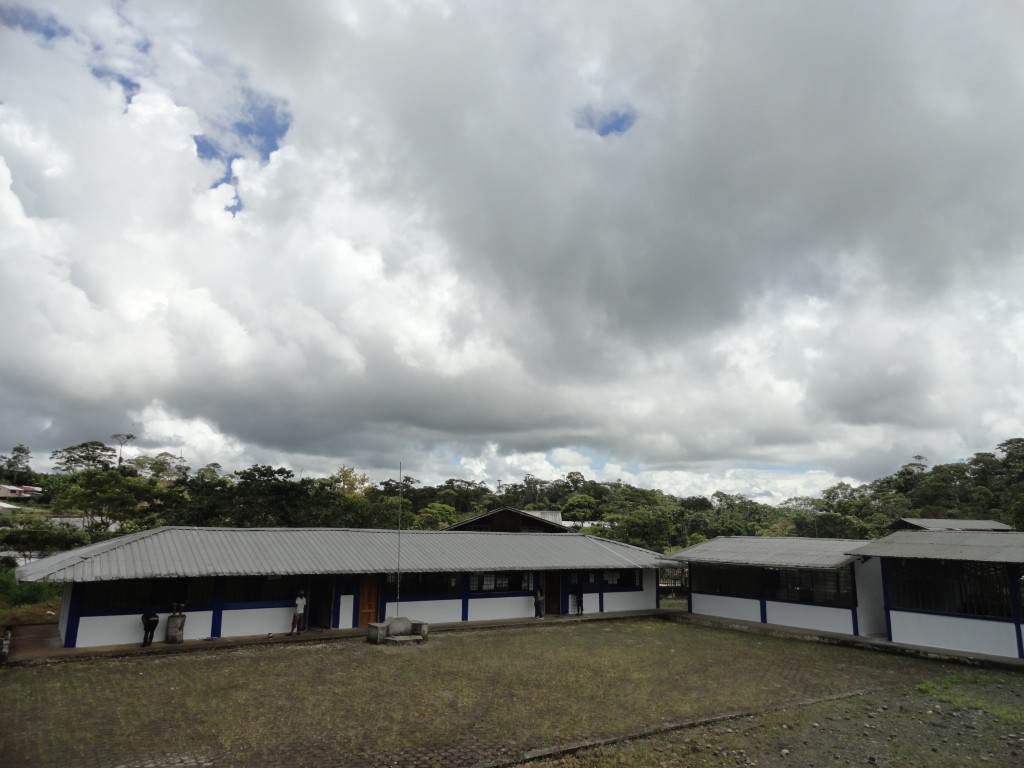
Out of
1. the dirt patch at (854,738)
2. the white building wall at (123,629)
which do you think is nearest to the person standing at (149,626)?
the white building wall at (123,629)

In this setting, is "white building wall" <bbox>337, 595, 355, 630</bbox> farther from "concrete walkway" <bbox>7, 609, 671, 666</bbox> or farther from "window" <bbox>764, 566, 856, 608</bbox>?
"window" <bbox>764, 566, 856, 608</bbox>

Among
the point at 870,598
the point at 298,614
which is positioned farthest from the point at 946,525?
the point at 298,614

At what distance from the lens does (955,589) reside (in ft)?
56.4

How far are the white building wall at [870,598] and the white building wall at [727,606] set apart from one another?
12.0 feet

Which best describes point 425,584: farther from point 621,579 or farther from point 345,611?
point 621,579

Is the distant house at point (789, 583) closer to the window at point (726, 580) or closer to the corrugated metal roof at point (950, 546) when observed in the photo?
the window at point (726, 580)

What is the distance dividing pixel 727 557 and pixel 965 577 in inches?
304

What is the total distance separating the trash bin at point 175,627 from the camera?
674 inches

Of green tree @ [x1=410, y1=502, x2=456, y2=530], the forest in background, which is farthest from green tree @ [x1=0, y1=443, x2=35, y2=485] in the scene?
green tree @ [x1=410, y1=502, x2=456, y2=530]

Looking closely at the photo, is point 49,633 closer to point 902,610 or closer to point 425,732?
point 425,732

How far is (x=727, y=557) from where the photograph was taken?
23312 millimetres

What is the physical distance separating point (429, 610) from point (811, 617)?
12.8 metres

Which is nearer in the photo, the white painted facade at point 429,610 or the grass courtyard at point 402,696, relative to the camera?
the grass courtyard at point 402,696

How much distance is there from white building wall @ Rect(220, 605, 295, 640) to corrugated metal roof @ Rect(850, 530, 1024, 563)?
56.7 feet
